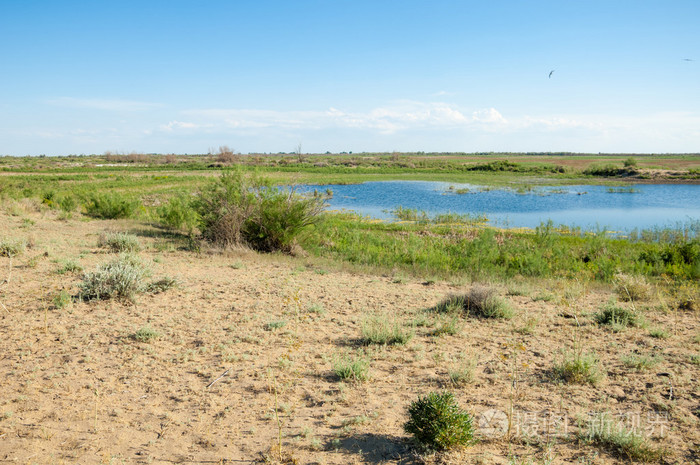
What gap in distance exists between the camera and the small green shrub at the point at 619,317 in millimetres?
6523

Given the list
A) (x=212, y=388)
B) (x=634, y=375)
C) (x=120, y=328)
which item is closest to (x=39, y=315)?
(x=120, y=328)

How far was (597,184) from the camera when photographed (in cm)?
4428

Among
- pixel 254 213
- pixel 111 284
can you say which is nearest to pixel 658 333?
pixel 111 284

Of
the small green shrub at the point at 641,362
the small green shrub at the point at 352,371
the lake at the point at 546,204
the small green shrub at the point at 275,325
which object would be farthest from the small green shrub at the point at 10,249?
the lake at the point at 546,204

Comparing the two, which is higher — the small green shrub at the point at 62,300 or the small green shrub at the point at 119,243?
the small green shrub at the point at 119,243

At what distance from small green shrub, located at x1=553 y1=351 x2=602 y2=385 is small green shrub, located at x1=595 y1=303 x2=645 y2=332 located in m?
2.02

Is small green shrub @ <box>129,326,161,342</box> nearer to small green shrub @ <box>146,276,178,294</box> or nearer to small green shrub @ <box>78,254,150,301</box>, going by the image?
small green shrub @ <box>78,254,150,301</box>

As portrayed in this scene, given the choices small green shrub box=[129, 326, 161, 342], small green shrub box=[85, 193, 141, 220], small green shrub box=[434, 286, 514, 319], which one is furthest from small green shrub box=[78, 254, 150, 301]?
small green shrub box=[85, 193, 141, 220]

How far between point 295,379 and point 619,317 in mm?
5187

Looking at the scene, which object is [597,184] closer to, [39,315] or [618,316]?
[618,316]

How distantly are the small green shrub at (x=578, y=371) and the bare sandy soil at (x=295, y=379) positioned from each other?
14 cm

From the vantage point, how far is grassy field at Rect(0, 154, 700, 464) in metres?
3.56

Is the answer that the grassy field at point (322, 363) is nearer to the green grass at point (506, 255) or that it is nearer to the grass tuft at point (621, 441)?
the grass tuft at point (621, 441)

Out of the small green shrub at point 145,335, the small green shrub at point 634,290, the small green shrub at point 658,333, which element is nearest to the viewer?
the small green shrub at point 145,335
